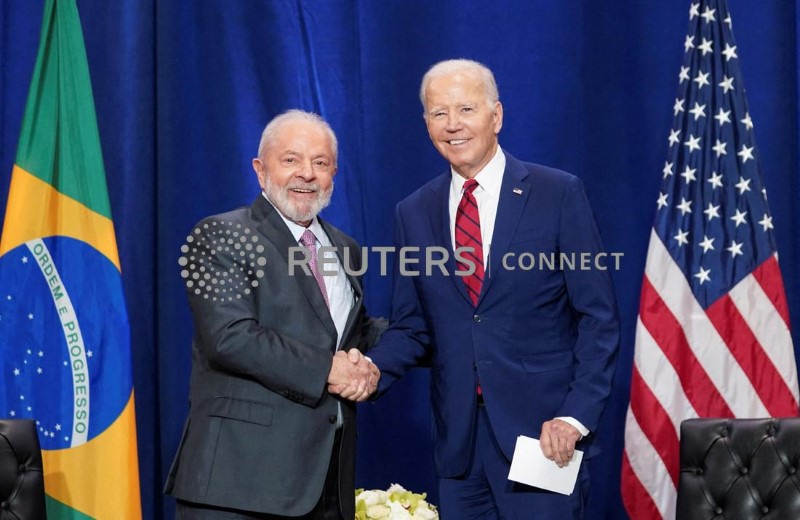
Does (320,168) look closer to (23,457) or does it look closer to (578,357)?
(578,357)

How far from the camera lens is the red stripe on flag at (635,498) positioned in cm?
401

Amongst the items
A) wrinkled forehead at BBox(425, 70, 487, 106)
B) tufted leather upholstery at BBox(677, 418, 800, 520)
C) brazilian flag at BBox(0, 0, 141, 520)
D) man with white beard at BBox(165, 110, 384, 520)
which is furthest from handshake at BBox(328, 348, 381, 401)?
brazilian flag at BBox(0, 0, 141, 520)

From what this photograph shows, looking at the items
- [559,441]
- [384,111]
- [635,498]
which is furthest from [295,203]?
[635,498]

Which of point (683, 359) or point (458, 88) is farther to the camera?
point (683, 359)

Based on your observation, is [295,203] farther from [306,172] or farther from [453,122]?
[453,122]

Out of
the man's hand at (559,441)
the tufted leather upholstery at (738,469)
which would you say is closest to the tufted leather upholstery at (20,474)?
the man's hand at (559,441)

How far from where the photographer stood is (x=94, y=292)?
372 cm

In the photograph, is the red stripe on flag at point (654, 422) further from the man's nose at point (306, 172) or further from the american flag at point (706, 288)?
the man's nose at point (306, 172)

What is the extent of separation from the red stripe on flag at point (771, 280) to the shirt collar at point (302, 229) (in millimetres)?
1812

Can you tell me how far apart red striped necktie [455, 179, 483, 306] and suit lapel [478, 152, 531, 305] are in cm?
4

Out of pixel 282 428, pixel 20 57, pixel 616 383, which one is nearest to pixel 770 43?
pixel 616 383

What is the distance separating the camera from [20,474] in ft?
9.00

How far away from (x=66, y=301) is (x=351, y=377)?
1406 millimetres

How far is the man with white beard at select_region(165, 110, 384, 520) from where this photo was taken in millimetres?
2770
